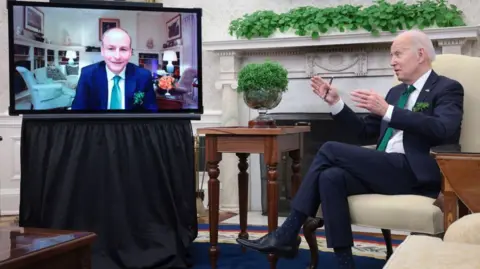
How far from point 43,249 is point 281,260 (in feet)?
5.47

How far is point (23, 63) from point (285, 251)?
158 centimetres

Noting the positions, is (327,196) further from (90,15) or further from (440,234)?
(90,15)

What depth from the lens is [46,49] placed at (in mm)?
2756

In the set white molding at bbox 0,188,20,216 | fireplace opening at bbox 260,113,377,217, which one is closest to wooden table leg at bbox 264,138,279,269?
fireplace opening at bbox 260,113,377,217

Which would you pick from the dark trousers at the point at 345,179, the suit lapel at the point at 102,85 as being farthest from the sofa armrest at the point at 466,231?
the suit lapel at the point at 102,85

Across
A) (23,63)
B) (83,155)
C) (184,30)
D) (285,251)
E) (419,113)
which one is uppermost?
(184,30)

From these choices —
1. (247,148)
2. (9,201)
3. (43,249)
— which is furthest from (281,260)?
(9,201)

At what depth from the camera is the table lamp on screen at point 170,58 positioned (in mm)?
2900

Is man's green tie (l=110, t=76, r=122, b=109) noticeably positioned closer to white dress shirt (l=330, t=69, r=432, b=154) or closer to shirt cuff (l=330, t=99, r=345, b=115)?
shirt cuff (l=330, t=99, r=345, b=115)

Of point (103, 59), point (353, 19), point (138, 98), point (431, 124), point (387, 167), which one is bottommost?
point (387, 167)

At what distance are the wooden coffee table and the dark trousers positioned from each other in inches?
38.9

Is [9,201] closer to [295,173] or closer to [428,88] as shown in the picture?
[295,173]

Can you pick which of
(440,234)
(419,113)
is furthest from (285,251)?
(419,113)

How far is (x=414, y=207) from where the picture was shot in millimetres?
2092
